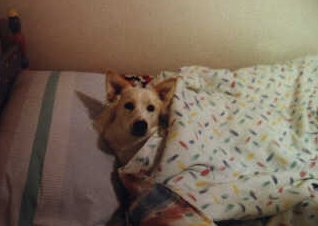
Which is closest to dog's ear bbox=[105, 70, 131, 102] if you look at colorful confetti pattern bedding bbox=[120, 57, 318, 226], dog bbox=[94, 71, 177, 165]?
dog bbox=[94, 71, 177, 165]

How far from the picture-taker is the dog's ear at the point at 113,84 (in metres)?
1.30

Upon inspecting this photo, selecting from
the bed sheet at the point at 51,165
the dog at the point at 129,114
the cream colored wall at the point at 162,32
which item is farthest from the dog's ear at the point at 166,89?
the cream colored wall at the point at 162,32

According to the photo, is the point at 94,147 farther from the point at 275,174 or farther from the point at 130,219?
the point at 275,174

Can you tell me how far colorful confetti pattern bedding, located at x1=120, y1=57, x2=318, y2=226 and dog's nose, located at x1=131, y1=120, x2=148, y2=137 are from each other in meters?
0.04

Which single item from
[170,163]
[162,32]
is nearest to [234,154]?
[170,163]

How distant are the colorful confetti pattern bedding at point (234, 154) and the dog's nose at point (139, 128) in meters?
0.04

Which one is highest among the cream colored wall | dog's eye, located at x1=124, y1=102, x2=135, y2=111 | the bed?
the cream colored wall

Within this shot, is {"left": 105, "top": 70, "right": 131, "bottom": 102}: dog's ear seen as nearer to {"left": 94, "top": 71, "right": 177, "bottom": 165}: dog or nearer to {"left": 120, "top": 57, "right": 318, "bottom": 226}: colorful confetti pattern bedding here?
{"left": 94, "top": 71, "right": 177, "bottom": 165}: dog

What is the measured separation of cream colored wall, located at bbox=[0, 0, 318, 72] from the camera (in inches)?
63.9

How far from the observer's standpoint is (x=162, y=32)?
1.74m

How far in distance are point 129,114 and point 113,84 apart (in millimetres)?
173

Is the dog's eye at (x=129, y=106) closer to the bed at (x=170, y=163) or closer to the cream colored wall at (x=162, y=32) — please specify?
the bed at (x=170, y=163)

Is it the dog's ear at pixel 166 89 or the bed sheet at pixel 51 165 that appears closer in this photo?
the bed sheet at pixel 51 165

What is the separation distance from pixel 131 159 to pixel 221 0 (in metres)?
1.00
